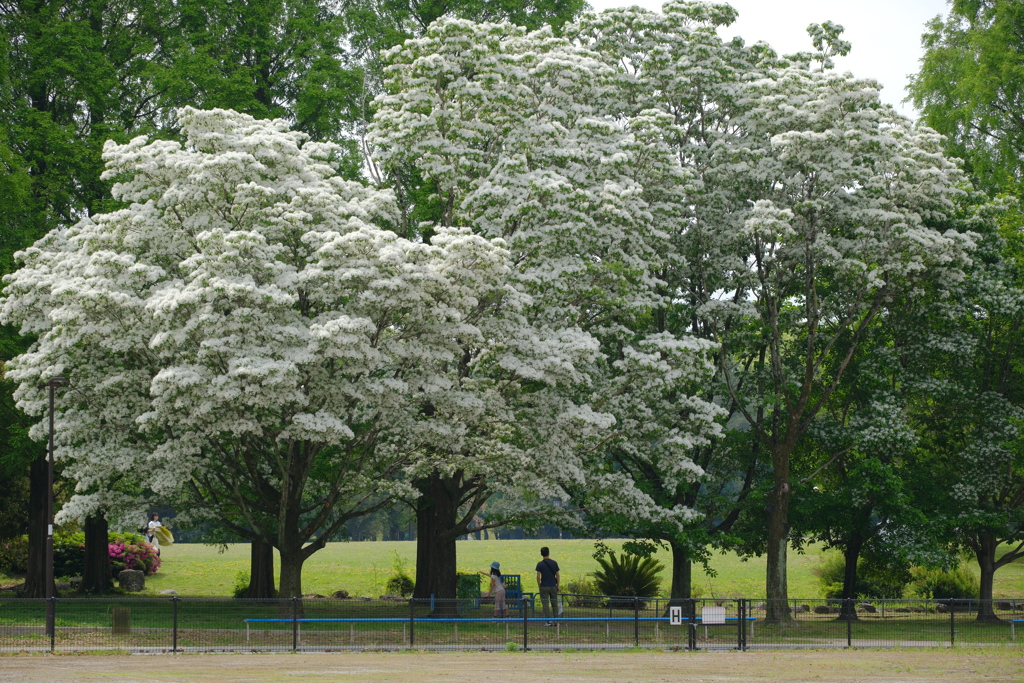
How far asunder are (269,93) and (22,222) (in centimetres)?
927

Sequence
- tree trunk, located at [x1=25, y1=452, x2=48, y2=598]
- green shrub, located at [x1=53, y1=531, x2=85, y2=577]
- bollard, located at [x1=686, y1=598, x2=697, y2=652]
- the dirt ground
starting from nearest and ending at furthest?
the dirt ground → bollard, located at [x1=686, y1=598, x2=697, y2=652] → tree trunk, located at [x1=25, y1=452, x2=48, y2=598] → green shrub, located at [x1=53, y1=531, x2=85, y2=577]

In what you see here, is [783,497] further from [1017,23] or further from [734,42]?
[1017,23]

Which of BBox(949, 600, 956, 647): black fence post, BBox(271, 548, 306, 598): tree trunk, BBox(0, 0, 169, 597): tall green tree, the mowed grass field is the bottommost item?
the mowed grass field

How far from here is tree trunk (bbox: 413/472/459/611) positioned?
96.9ft

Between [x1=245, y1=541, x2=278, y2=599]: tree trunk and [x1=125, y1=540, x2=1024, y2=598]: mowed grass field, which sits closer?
[x1=245, y1=541, x2=278, y2=599]: tree trunk

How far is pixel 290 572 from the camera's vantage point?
26.4 meters

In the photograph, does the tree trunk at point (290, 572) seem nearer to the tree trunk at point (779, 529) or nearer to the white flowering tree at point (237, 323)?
the white flowering tree at point (237, 323)

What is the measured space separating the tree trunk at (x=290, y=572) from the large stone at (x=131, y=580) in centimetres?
1815

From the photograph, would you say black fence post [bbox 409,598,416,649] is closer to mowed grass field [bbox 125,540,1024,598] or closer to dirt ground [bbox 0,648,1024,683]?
dirt ground [bbox 0,648,1024,683]

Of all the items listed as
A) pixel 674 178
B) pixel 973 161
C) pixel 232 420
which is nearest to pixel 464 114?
pixel 674 178

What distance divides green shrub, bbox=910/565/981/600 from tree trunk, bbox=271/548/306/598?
2167 cm

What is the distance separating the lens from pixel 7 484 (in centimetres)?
4088

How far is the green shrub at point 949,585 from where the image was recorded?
124ft

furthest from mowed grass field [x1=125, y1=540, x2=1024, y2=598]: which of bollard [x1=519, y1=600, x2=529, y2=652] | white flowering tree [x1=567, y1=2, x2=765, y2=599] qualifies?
bollard [x1=519, y1=600, x2=529, y2=652]
